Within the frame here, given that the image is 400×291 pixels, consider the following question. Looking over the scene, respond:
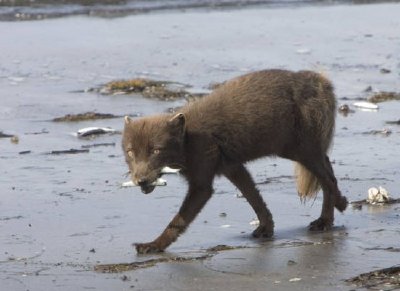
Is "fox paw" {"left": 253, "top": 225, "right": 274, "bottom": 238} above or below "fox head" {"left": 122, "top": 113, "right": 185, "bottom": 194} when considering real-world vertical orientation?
below

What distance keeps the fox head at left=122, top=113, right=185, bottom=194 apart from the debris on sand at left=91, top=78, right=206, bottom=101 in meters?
5.51

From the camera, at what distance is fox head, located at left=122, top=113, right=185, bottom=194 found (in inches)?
275

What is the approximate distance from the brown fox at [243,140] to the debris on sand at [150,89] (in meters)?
4.83

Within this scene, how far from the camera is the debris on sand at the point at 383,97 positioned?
12.5m

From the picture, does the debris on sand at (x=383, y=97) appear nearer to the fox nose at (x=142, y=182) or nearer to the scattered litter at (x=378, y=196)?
the scattered litter at (x=378, y=196)

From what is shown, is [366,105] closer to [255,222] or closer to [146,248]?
[255,222]

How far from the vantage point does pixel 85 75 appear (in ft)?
47.3

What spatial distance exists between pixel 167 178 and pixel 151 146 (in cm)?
196

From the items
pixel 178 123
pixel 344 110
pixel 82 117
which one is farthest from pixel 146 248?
pixel 344 110

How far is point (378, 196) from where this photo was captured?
8062 millimetres

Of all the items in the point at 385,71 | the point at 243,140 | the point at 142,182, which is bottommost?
the point at 385,71

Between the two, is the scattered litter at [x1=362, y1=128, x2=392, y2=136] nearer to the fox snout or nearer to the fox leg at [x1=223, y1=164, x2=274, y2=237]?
the fox leg at [x1=223, y1=164, x2=274, y2=237]

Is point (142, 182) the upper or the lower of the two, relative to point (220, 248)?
upper

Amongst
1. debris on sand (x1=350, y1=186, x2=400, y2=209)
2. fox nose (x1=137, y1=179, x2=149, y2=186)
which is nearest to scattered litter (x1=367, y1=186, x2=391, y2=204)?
debris on sand (x1=350, y1=186, x2=400, y2=209)
